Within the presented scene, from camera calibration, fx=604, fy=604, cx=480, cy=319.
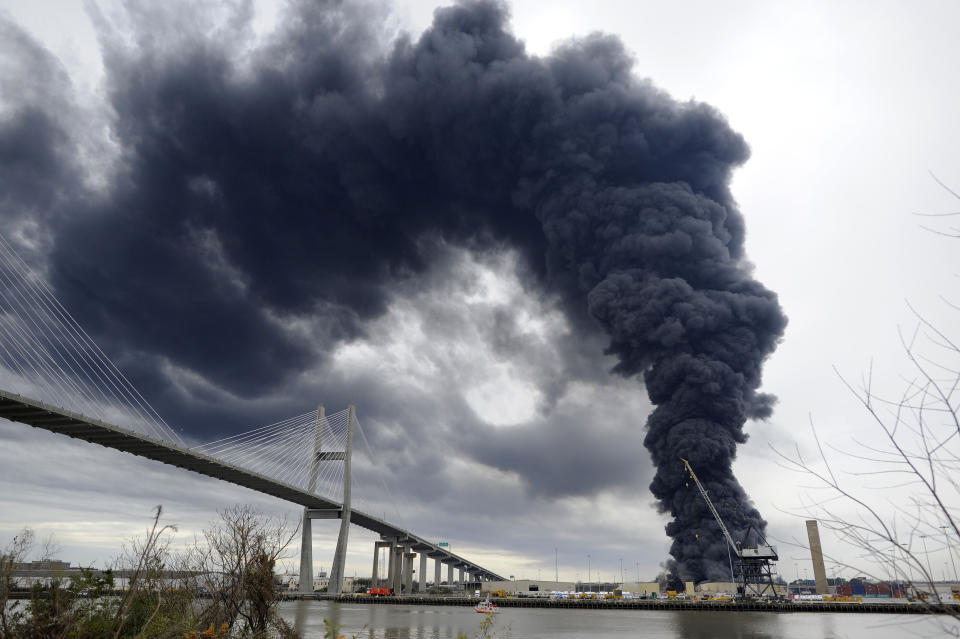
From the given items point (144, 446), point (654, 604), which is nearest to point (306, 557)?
point (144, 446)

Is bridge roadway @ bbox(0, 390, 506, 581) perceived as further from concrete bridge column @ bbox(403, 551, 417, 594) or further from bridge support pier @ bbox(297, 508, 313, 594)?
concrete bridge column @ bbox(403, 551, 417, 594)

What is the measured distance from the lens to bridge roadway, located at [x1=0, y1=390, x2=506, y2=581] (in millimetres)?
48906

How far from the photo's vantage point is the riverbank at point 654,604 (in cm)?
7794

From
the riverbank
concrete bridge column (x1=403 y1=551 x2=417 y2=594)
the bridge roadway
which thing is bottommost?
the riverbank

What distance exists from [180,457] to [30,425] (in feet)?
53.0

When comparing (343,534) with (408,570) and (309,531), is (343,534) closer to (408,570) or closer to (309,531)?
(309,531)

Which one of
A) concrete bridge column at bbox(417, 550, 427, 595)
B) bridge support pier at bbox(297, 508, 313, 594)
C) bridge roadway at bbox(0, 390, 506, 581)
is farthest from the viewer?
concrete bridge column at bbox(417, 550, 427, 595)

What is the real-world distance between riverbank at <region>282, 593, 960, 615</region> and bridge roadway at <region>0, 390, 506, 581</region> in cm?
1321

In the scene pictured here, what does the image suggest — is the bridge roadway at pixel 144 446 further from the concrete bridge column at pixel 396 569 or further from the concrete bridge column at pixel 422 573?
the concrete bridge column at pixel 422 573

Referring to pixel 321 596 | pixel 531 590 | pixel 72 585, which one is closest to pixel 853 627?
pixel 72 585

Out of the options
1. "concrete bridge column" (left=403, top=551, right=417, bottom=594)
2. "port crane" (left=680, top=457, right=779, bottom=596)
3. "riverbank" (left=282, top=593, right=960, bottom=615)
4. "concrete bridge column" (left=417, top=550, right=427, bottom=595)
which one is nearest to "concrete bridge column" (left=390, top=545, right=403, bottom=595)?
"riverbank" (left=282, top=593, right=960, bottom=615)

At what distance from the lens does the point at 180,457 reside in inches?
2586

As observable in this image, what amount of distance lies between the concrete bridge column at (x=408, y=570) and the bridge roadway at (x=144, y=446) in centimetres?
3487

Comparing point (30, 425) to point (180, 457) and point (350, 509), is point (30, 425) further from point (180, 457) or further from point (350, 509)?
point (350, 509)
